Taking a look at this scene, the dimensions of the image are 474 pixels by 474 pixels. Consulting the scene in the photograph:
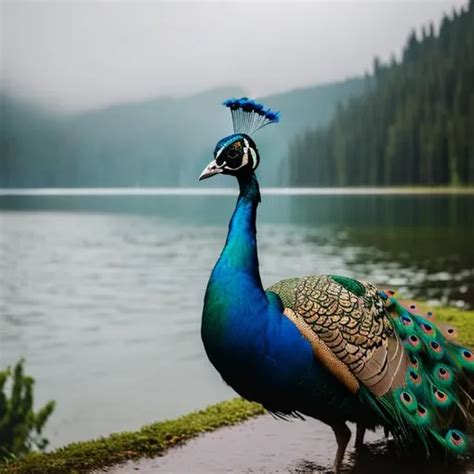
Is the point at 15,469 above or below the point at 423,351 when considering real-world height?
below

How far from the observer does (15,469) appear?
374 centimetres

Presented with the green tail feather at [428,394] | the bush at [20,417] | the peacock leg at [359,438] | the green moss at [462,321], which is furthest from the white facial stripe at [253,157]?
the bush at [20,417]

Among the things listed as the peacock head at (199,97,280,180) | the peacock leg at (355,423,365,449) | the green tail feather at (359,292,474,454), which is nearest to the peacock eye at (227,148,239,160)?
the peacock head at (199,97,280,180)

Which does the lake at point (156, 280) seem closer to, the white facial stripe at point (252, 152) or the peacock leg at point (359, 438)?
the peacock leg at point (359, 438)

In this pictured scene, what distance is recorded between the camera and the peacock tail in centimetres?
295

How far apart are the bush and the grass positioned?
1.81m

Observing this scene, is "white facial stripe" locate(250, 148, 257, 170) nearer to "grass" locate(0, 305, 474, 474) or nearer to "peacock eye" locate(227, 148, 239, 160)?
"peacock eye" locate(227, 148, 239, 160)

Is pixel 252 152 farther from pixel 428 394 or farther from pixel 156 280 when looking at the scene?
pixel 156 280

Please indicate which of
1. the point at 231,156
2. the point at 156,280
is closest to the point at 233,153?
the point at 231,156

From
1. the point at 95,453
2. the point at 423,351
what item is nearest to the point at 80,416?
the point at 95,453

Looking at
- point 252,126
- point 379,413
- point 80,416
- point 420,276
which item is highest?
point 252,126

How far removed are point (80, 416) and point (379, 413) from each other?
26.8 ft

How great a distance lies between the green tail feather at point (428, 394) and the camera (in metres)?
3.04

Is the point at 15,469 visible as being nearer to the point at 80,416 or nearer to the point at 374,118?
the point at 80,416
